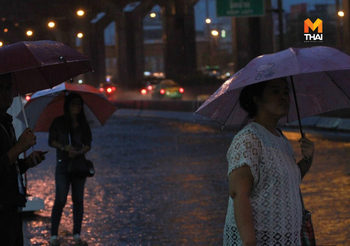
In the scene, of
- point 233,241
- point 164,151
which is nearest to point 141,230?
point 233,241

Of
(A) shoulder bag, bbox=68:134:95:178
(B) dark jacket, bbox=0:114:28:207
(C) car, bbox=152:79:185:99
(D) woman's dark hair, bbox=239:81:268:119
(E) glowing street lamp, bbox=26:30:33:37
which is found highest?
(D) woman's dark hair, bbox=239:81:268:119

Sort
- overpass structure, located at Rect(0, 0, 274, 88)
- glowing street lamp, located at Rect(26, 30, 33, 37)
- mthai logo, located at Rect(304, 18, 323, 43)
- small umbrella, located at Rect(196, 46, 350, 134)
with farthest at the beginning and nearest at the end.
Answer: glowing street lamp, located at Rect(26, 30, 33, 37), overpass structure, located at Rect(0, 0, 274, 88), mthai logo, located at Rect(304, 18, 323, 43), small umbrella, located at Rect(196, 46, 350, 134)

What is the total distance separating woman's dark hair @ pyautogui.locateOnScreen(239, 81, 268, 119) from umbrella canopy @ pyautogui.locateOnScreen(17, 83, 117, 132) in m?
4.47

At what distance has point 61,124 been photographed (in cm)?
775

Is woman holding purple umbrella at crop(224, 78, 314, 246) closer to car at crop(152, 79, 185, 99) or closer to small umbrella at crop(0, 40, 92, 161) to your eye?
small umbrella at crop(0, 40, 92, 161)

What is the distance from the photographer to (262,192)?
3.40 metres

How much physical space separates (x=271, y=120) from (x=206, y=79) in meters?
52.2

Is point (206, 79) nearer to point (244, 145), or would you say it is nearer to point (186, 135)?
point (186, 135)

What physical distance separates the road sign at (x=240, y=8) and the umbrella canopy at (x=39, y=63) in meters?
25.4

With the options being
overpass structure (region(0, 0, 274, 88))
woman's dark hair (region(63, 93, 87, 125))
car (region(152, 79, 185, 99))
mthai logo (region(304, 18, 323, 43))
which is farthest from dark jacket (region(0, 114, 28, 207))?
car (region(152, 79, 185, 99))

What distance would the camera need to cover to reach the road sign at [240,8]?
3089 cm

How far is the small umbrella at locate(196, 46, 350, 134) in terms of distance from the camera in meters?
3.57

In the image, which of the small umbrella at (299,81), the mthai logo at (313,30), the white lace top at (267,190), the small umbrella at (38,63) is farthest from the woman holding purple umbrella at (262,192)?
the mthai logo at (313,30)

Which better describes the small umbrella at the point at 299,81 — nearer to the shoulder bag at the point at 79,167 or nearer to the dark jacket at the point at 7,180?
the dark jacket at the point at 7,180
